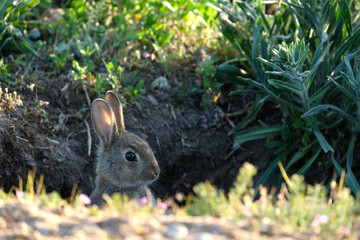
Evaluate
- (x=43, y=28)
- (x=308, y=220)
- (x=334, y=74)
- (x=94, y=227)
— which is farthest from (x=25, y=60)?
(x=308, y=220)

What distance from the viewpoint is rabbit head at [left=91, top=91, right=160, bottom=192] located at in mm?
5430

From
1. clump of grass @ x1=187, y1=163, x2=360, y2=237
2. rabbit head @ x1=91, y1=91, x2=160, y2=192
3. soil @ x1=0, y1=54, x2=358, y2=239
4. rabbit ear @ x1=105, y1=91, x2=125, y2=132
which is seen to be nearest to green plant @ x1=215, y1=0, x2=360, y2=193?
soil @ x1=0, y1=54, x2=358, y2=239

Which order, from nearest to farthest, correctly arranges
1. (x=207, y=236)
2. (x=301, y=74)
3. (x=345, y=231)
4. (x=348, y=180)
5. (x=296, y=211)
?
(x=207, y=236)
(x=345, y=231)
(x=296, y=211)
(x=301, y=74)
(x=348, y=180)

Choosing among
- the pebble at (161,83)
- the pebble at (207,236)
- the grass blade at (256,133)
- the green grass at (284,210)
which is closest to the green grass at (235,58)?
the grass blade at (256,133)

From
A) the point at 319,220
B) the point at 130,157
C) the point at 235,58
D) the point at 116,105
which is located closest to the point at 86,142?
the point at 116,105

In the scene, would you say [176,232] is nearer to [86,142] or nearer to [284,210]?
[284,210]

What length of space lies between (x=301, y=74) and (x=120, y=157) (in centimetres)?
200

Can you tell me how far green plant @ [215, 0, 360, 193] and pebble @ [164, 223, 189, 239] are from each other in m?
2.56

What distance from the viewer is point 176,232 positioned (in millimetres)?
2920

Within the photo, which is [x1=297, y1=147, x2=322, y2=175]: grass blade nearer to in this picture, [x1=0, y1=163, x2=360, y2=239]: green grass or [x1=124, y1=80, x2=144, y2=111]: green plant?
[x1=124, y1=80, x2=144, y2=111]: green plant

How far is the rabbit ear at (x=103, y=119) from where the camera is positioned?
539cm

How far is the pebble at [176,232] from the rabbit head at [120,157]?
243 centimetres

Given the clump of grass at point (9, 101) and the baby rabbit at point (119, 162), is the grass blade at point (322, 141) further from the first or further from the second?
the clump of grass at point (9, 101)

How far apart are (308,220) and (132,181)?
2.59 m
